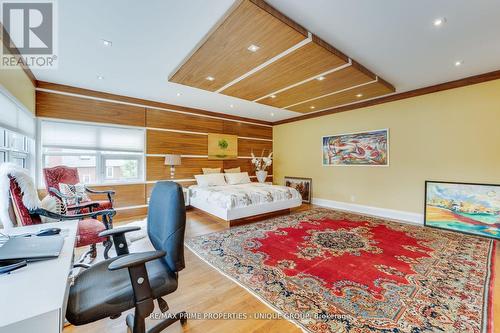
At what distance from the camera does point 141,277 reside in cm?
111

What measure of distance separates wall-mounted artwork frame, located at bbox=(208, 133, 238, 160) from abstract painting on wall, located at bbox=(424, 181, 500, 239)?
4.63 metres

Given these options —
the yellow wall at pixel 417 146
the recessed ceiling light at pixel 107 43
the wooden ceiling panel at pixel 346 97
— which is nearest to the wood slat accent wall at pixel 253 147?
the yellow wall at pixel 417 146

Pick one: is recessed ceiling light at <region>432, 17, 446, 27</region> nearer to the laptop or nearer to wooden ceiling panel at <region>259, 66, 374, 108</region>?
wooden ceiling panel at <region>259, 66, 374, 108</region>

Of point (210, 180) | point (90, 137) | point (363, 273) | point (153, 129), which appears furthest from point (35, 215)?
point (210, 180)

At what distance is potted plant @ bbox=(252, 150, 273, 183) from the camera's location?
6.55m

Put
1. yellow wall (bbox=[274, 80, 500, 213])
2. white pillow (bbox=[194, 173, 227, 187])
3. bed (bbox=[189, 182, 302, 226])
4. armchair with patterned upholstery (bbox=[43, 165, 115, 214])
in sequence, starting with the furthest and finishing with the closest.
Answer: white pillow (bbox=[194, 173, 227, 187]) < bed (bbox=[189, 182, 302, 226]) < yellow wall (bbox=[274, 80, 500, 213]) < armchair with patterned upholstery (bbox=[43, 165, 115, 214])

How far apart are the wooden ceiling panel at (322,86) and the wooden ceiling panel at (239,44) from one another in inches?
47.8

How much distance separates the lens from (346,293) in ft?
6.53

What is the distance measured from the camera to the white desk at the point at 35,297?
71 centimetres

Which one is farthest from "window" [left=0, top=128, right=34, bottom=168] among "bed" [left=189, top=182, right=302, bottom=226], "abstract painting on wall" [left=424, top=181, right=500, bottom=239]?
"abstract painting on wall" [left=424, top=181, right=500, bottom=239]

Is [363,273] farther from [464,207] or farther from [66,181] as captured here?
[66,181]

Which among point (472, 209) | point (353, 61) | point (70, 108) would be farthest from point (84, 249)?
point (472, 209)

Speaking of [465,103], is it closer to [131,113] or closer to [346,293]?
[346,293]

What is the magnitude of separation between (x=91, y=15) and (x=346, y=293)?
12.1ft
